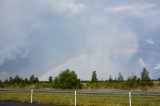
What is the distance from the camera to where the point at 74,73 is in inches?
2438

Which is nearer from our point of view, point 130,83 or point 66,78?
point 130,83

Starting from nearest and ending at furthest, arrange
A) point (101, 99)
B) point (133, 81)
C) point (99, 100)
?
1. point (99, 100)
2. point (101, 99)
3. point (133, 81)

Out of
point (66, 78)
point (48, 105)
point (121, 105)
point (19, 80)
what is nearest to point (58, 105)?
point (48, 105)

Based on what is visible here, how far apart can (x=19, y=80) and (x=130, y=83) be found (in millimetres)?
50933

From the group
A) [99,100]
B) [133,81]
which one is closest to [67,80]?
[133,81]

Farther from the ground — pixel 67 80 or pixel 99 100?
pixel 67 80

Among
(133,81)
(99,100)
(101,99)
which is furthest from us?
(133,81)

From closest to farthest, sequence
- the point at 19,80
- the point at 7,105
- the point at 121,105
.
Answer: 1. the point at 121,105
2. the point at 7,105
3. the point at 19,80

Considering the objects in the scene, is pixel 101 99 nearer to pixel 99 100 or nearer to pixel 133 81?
pixel 99 100

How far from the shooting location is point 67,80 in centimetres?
6066

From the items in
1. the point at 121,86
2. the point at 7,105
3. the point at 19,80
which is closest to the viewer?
the point at 7,105

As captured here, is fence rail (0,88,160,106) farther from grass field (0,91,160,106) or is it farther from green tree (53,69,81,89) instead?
green tree (53,69,81,89)

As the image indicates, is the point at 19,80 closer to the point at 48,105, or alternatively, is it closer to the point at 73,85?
the point at 73,85

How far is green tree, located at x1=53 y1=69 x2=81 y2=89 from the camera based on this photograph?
6059cm
